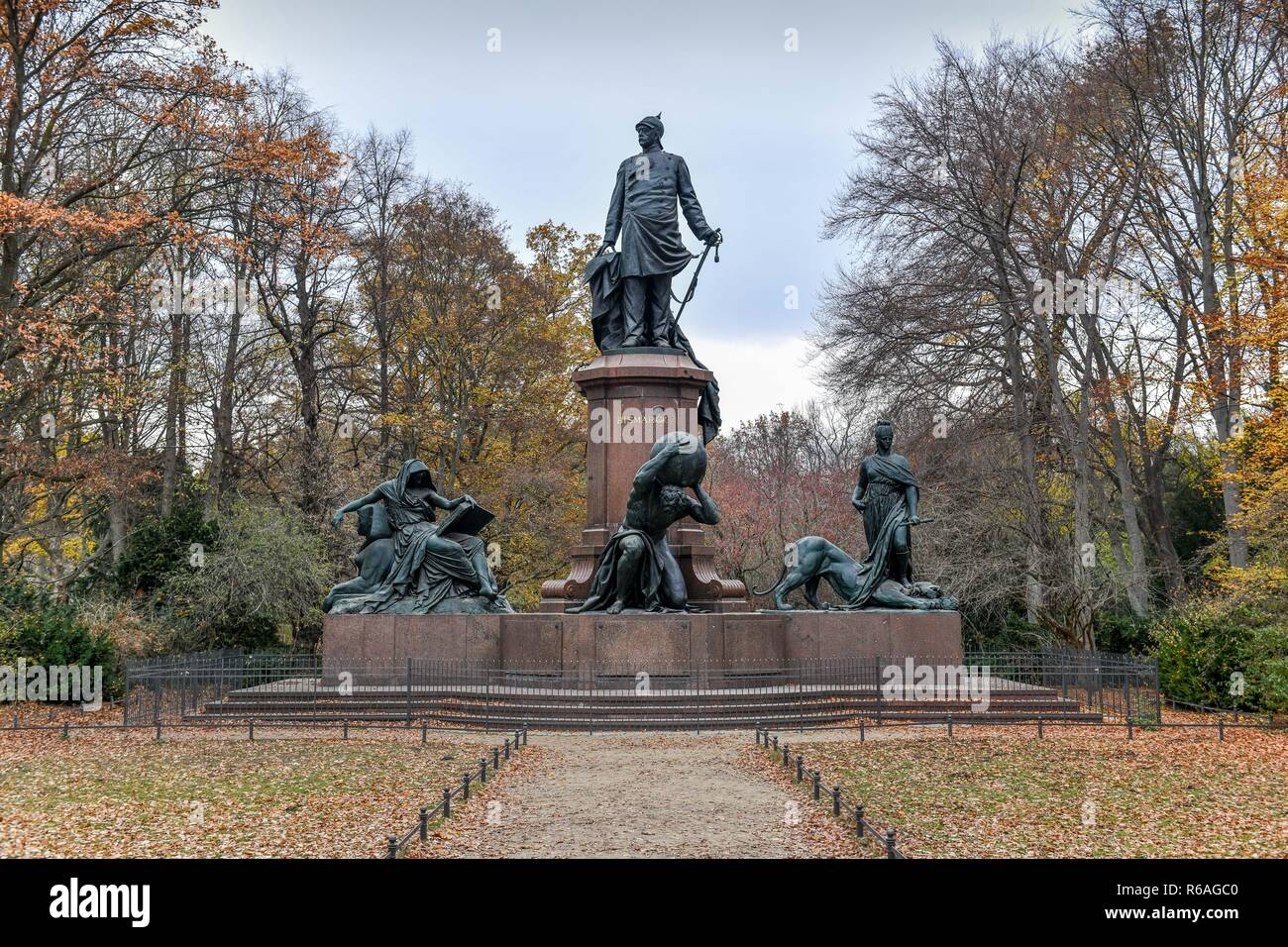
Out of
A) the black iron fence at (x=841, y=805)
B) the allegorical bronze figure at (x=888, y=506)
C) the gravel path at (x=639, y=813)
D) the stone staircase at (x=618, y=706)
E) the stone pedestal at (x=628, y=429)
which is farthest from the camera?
the stone pedestal at (x=628, y=429)

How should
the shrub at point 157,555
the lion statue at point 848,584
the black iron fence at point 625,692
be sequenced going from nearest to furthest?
the black iron fence at point 625,692 < the lion statue at point 848,584 < the shrub at point 157,555

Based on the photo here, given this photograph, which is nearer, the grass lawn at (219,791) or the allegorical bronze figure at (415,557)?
the grass lawn at (219,791)

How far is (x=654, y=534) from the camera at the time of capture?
1773 cm

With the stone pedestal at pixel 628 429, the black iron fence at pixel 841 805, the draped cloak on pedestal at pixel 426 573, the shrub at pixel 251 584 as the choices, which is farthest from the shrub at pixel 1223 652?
the shrub at pixel 251 584

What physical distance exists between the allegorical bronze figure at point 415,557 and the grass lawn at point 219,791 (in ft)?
11.2

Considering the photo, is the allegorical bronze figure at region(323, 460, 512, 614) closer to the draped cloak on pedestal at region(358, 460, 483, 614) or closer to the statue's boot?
the draped cloak on pedestal at region(358, 460, 483, 614)

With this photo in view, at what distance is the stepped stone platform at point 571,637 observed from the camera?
17.6 meters

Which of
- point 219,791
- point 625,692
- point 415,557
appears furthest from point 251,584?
point 219,791

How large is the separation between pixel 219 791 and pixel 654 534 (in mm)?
8136

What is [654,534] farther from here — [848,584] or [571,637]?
[848,584]

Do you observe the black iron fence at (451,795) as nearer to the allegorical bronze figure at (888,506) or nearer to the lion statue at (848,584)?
the lion statue at (848,584)

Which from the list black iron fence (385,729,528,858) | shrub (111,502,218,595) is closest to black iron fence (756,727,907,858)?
black iron fence (385,729,528,858)

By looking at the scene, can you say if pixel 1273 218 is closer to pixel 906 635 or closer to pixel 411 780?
pixel 906 635

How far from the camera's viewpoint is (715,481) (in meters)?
41.6
